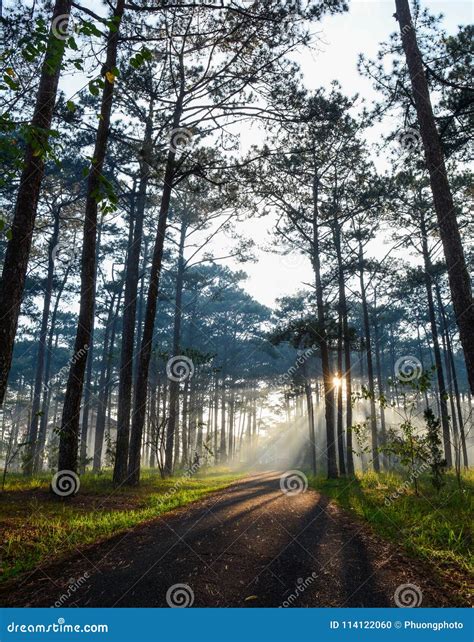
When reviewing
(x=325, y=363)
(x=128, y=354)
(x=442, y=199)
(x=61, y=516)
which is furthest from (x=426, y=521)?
(x=128, y=354)

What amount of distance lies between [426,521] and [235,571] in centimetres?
404

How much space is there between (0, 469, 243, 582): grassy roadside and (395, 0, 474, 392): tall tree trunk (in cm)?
634

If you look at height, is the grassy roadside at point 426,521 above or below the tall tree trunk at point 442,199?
below

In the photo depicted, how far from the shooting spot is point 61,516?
6.52 metres

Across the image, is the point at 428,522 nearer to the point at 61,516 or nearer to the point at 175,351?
the point at 61,516

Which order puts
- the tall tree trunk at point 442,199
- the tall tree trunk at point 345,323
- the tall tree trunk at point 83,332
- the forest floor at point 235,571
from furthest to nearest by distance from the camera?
the tall tree trunk at point 345,323
the tall tree trunk at point 83,332
the tall tree trunk at point 442,199
the forest floor at point 235,571

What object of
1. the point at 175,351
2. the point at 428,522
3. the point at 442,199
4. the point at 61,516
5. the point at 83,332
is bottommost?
the point at 428,522

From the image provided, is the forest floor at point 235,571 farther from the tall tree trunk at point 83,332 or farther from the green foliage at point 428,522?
the tall tree trunk at point 83,332

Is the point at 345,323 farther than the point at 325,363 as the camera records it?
Yes

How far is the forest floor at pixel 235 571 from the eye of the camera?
11.4 ft

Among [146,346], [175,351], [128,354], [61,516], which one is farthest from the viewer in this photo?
[175,351]

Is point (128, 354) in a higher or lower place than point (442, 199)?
lower

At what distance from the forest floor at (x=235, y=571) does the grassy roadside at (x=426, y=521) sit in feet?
0.74

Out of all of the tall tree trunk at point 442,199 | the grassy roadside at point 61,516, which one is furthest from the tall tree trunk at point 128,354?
the tall tree trunk at point 442,199
